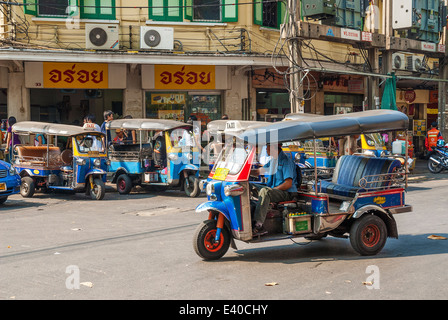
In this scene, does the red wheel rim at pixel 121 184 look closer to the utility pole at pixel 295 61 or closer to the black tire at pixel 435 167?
the utility pole at pixel 295 61

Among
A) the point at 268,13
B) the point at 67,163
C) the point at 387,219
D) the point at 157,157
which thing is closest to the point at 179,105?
the point at 268,13

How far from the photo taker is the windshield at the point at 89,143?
13.8 metres

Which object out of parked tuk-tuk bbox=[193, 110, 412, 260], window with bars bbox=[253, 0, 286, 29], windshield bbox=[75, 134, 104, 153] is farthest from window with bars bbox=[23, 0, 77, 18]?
parked tuk-tuk bbox=[193, 110, 412, 260]

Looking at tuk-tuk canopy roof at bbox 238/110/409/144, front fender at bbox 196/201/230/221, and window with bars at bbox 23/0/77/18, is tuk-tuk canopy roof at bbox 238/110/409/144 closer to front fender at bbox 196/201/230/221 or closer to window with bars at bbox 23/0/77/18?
front fender at bbox 196/201/230/221

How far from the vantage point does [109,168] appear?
15609 millimetres

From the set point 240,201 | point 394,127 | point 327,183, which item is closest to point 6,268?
point 240,201

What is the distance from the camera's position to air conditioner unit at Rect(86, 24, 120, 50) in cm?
1886

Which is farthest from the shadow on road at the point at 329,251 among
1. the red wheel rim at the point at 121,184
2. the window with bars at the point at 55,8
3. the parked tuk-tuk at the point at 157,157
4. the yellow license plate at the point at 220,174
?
the window with bars at the point at 55,8

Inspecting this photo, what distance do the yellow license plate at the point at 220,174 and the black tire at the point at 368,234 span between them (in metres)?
1.91

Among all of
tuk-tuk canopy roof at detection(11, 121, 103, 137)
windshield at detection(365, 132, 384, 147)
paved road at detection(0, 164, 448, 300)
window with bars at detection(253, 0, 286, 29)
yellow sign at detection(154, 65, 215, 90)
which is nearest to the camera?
paved road at detection(0, 164, 448, 300)

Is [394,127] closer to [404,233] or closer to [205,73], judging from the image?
[404,233]

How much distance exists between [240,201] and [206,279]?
1.24 m

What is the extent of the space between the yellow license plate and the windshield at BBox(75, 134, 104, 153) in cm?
690

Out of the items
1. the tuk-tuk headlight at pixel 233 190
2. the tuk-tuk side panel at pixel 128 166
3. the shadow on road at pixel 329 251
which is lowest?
the shadow on road at pixel 329 251
